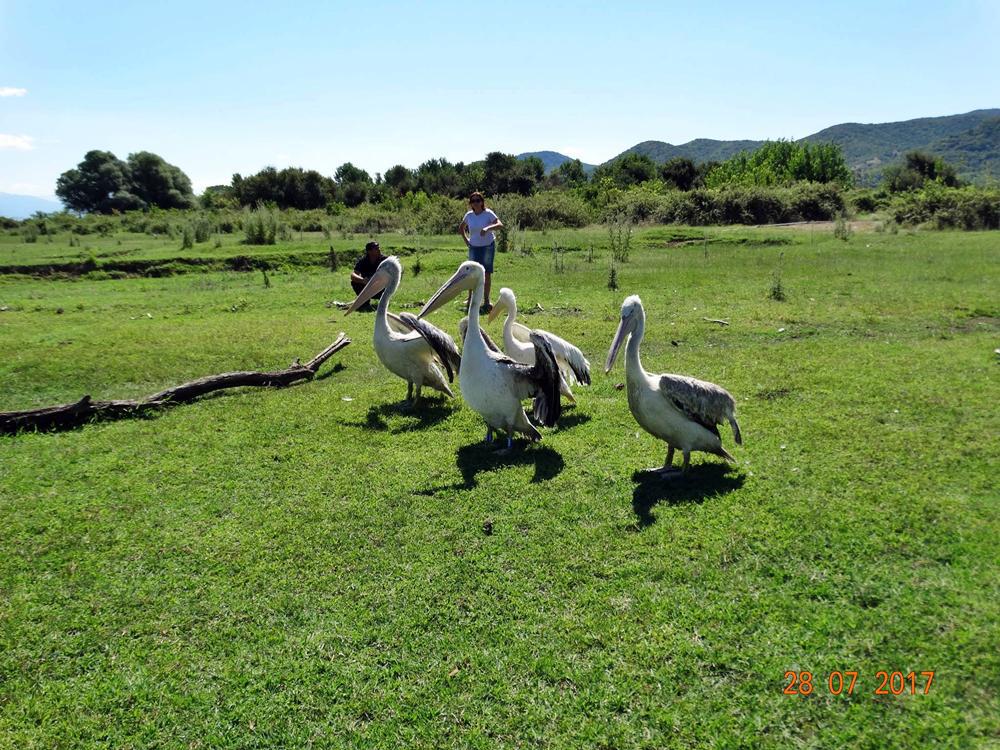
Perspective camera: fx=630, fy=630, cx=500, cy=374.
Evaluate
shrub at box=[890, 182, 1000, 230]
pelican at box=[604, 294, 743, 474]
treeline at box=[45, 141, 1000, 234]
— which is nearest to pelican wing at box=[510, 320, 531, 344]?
pelican at box=[604, 294, 743, 474]

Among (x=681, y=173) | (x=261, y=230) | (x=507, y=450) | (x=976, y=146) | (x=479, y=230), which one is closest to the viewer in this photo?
(x=507, y=450)

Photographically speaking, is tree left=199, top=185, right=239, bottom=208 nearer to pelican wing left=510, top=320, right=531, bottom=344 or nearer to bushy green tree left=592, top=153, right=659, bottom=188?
bushy green tree left=592, top=153, right=659, bottom=188

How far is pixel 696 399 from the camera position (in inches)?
206

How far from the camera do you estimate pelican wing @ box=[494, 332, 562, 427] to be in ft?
19.3

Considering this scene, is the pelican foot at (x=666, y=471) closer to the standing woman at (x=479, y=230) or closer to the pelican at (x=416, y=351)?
the pelican at (x=416, y=351)

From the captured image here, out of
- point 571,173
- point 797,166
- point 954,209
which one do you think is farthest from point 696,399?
point 571,173

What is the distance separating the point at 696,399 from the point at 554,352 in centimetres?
198

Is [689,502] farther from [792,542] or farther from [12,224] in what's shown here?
[12,224]

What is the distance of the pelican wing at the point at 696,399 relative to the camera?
5.22 meters

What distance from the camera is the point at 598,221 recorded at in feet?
109

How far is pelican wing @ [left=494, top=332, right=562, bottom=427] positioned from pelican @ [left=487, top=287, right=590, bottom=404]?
540mm

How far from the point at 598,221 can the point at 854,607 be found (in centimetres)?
3100

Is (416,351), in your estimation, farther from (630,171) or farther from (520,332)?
(630,171)

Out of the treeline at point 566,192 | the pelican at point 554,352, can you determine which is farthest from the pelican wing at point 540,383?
the treeline at point 566,192
